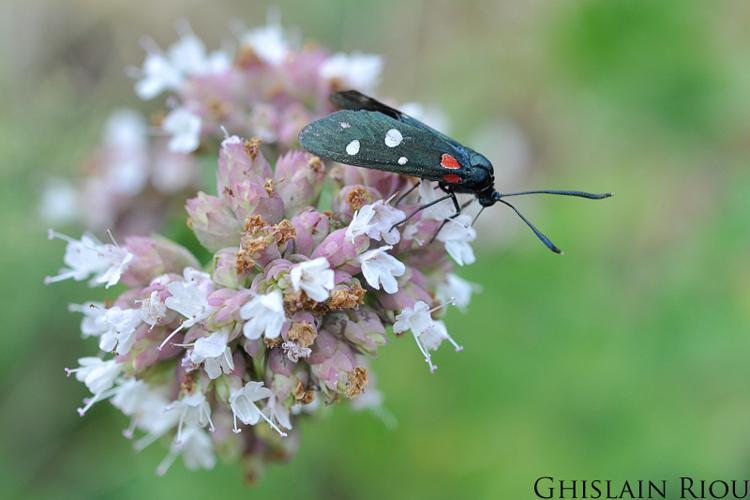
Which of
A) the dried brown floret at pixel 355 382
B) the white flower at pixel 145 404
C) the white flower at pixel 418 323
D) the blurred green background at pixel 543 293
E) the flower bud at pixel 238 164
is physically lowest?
the blurred green background at pixel 543 293

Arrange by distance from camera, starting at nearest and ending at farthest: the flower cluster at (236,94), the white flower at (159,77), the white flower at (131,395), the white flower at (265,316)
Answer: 1. the white flower at (265,316)
2. the white flower at (131,395)
3. the flower cluster at (236,94)
4. the white flower at (159,77)

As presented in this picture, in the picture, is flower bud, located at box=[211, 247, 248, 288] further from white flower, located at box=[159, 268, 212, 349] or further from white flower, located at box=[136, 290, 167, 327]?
white flower, located at box=[136, 290, 167, 327]

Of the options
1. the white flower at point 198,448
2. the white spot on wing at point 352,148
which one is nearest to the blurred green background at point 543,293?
the white flower at point 198,448

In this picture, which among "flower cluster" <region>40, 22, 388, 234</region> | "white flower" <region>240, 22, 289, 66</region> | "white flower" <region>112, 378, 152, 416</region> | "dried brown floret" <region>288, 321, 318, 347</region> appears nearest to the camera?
"dried brown floret" <region>288, 321, 318, 347</region>

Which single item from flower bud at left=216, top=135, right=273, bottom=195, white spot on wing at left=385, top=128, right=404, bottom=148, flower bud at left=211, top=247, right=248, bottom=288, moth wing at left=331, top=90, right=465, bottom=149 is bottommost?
flower bud at left=211, top=247, right=248, bottom=288

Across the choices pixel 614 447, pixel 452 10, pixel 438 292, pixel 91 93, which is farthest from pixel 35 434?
pixel 452 10

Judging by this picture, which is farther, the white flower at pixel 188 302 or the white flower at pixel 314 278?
the white flower at pixel 188 302

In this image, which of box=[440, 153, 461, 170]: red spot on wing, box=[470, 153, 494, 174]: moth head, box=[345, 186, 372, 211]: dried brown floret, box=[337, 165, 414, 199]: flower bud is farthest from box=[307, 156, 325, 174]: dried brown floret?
box=[470, 153, 494, 174]: moth head

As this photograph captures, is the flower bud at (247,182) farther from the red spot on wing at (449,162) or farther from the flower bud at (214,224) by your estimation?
the red spot on wing at (449,162)
